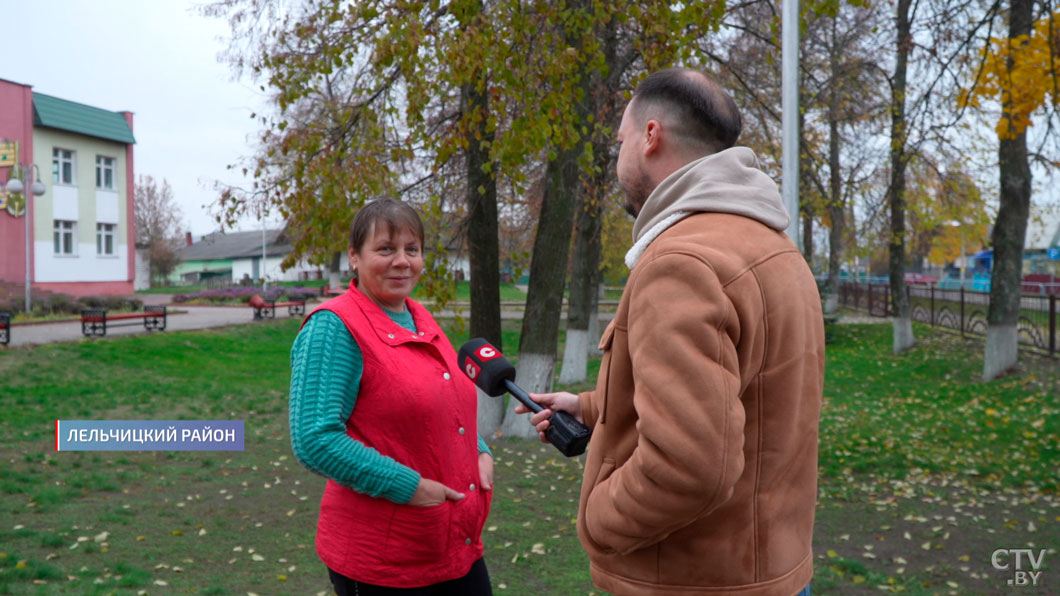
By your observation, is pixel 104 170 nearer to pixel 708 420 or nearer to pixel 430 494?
pixel 430 494

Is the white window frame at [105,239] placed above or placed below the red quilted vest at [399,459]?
above

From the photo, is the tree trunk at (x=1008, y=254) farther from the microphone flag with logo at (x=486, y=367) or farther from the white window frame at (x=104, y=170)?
the white window frame at (x=104, y=170)

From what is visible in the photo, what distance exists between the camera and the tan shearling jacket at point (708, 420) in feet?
5.33

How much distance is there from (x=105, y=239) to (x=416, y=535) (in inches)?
1504

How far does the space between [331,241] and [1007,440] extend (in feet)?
25.0

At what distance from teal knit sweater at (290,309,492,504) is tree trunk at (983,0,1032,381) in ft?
40.3

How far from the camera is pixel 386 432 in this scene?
259 centimetres

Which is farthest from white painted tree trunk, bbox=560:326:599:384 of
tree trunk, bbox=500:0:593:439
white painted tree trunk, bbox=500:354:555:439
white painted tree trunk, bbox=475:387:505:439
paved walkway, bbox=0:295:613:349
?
white painted tree trunk, bbox=500:354:555:439

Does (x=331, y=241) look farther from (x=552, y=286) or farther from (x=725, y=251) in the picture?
(x=725, y=251)

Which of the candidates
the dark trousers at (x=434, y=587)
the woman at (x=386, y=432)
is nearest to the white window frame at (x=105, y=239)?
the woman at (x=386, y=432)

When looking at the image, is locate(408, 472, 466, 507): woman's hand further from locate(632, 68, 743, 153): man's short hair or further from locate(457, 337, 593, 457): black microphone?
locate(632, 68, 743, 153): man's short hair

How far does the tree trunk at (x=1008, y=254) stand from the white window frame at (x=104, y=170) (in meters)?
34.5

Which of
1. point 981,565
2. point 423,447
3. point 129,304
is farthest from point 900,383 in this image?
point 129,304

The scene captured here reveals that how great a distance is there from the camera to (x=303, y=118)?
14.1 metres
